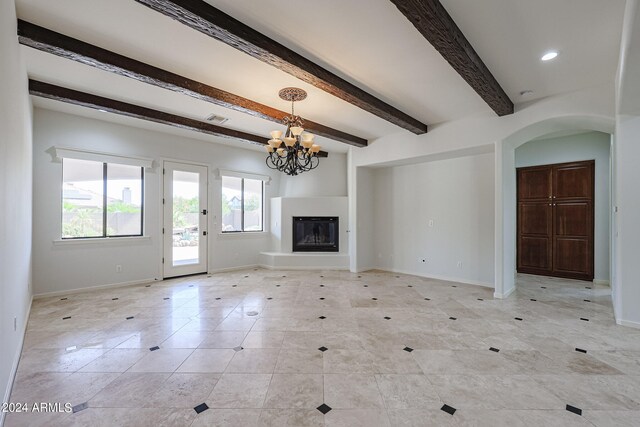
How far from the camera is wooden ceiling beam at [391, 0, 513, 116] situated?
2.02 m

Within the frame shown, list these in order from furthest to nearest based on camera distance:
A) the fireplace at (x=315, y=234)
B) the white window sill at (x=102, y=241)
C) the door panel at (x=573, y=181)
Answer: the fireplace at (x=315, y=234), the door panel at (x=573, y=181), the white window sill at (x=102, y=241)

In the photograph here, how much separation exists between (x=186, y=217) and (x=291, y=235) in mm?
2444

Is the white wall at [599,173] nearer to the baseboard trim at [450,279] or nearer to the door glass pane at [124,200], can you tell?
the baseboard trim at [450,279]

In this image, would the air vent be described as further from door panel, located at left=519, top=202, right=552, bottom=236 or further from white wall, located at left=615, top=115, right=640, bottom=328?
door panel, located at left=519, top=202, right=552, bottom=236

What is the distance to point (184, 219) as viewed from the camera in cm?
583

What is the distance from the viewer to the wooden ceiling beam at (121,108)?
345 centimetres

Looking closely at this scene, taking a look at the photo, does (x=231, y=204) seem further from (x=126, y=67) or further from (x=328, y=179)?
(x=126, y=67)

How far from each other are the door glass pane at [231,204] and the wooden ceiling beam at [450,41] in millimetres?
5251

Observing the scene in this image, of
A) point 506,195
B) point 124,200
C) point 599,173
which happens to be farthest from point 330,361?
point 599,173

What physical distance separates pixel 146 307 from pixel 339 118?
419cm

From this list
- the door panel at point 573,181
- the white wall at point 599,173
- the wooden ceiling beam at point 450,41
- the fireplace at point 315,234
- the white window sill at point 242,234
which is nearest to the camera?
the wooden ceiling beam at point 450,41

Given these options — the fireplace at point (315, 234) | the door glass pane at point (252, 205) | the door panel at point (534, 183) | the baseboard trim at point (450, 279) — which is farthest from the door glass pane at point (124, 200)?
the door panel at point (534, 183)

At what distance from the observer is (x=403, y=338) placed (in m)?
2.92

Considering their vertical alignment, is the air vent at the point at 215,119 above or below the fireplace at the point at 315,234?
above
